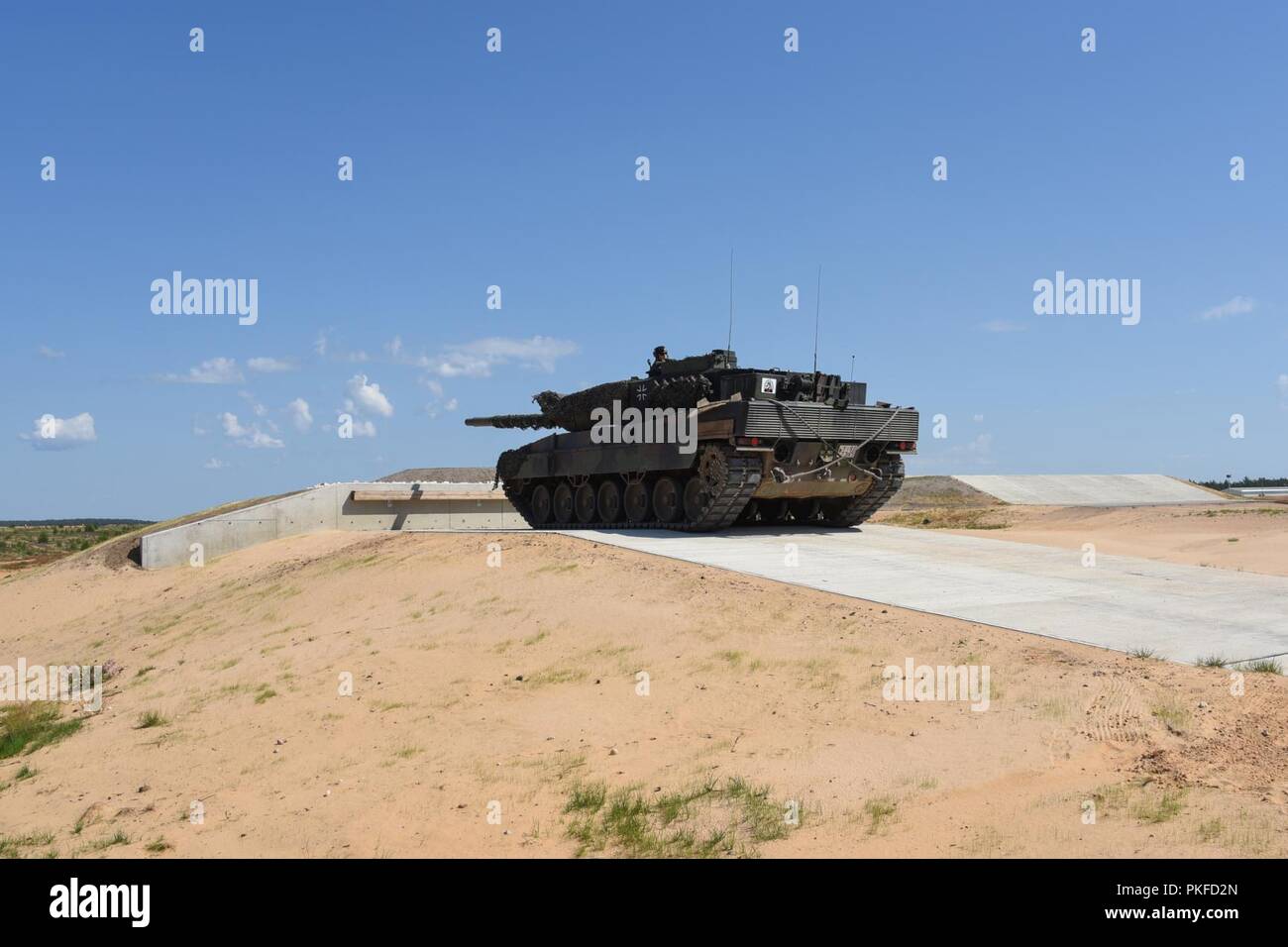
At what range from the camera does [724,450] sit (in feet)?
55.9

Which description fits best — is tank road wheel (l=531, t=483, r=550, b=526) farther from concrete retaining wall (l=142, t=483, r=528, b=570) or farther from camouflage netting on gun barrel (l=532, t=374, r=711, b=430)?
concrete retaining wall (l=142, t=483, r=528, b=570)

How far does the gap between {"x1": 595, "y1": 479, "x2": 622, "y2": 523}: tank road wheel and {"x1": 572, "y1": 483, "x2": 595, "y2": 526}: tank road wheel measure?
0.19 m

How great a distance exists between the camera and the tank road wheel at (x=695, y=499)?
1772 centimetres

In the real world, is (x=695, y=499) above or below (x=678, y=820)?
above

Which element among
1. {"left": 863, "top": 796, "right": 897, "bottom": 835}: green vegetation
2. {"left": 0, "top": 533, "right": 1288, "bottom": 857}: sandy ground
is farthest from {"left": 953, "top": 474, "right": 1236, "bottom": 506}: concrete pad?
{"left": 863, "top": 796, "right": 897, "bottom": 835}: green vegetation

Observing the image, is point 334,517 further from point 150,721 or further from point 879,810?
point 879,810

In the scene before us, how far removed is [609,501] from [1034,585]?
1046 centimetres

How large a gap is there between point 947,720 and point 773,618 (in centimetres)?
326

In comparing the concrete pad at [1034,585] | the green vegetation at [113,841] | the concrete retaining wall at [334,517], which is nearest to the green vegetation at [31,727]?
the green vegetation at [113,841]

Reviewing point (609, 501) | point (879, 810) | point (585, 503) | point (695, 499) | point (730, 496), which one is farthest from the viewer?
point (585, 503)

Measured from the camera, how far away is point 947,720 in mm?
7320

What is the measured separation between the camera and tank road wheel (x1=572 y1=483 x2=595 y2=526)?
21.5 metres

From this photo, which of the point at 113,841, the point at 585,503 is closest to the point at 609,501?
the point at 585,503
